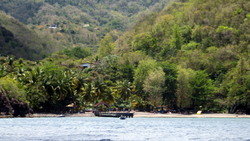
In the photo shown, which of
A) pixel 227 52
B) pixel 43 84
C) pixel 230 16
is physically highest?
pixel 230 16

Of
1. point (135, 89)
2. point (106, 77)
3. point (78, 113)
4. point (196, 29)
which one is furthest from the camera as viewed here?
point (196, 29)

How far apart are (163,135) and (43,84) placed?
57.1m

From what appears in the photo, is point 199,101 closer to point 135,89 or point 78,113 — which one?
point 135,89

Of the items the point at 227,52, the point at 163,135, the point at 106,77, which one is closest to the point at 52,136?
the point at 163,135

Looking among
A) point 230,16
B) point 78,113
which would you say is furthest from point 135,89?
point 230,16

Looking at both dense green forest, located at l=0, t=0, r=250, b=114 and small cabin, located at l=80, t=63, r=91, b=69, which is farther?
small cabin, located at l=80, t=63, r=91, b=69

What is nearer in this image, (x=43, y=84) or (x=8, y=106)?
(x=8, y=106)

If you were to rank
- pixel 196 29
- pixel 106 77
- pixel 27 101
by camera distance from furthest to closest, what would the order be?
pixel 196 29 < pixel 106 77 < pixel 27 101

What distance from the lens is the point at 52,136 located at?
57188mm

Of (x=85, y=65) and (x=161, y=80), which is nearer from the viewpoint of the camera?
(x=161, y=80)

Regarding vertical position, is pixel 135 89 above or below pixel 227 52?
below

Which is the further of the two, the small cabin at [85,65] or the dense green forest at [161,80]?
the small cabin at [85,65]

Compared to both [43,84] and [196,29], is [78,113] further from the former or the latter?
[196,29]

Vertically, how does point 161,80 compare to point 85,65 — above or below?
below
